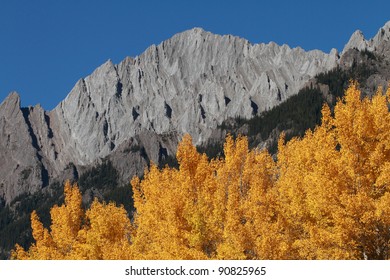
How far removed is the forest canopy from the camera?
24.5m

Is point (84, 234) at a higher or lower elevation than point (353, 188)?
higher

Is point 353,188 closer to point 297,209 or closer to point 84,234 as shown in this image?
point 297,209

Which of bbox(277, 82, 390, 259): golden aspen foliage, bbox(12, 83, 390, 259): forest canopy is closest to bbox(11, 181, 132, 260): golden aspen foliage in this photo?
bbox(12, 83, 390, 259): forest canopy

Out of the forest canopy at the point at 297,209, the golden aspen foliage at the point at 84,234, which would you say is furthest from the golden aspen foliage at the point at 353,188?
the golden aspen foliage at the point at 84,234

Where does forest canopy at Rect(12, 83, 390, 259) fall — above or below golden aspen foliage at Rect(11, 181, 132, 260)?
below

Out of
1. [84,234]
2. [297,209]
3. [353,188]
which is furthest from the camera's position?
[84,234]

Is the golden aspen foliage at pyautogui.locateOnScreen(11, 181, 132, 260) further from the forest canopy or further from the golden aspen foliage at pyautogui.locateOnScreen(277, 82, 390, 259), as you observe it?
the golden aspen foliage at pyautogui.locateOnScreen(277, 82, 390, 259)

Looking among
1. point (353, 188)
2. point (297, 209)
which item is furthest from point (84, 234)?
point (353, 188)

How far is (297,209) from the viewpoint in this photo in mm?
28422

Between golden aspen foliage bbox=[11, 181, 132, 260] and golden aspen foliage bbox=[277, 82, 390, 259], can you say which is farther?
golden aspen foliage bbox=[11, 181, 132, 260]

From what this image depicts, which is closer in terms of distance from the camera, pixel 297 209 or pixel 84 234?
pixel 297 209

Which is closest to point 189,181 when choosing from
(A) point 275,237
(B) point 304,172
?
(B) point 304,172

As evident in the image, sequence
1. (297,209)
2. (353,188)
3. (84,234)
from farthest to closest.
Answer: (84,234), (297,209), (353,188)
